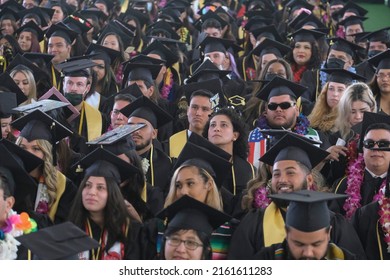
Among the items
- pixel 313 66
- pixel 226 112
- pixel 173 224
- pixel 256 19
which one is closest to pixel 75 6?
pixel 256 19

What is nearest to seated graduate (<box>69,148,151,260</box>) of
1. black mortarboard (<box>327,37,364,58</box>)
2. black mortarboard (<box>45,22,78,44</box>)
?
black mortarboard (<box>327,37,364,58</box>)

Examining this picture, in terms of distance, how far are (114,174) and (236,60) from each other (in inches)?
203

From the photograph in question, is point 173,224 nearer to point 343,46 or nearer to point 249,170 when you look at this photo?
point 249,170

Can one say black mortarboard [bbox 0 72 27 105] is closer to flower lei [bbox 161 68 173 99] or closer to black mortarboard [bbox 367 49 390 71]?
flower lei [bbox 161 68 173 99]

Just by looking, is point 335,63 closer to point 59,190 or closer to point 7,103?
point 7,103

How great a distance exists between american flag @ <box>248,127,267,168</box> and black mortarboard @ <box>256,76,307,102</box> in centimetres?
40

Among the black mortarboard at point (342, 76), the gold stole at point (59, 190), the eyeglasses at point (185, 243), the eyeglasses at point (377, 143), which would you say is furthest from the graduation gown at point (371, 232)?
the black mortarboard at point (342, 76)

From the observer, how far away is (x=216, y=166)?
21.2ft

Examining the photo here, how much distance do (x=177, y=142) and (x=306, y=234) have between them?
281 cm

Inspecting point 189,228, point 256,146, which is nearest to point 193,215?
point 189,228

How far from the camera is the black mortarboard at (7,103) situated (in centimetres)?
748

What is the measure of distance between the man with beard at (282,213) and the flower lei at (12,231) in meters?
1.24

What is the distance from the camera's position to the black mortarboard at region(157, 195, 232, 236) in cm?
562

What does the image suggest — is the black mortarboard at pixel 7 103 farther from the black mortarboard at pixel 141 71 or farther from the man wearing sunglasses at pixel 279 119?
the man wearing sunglasses at pixel 279 119
